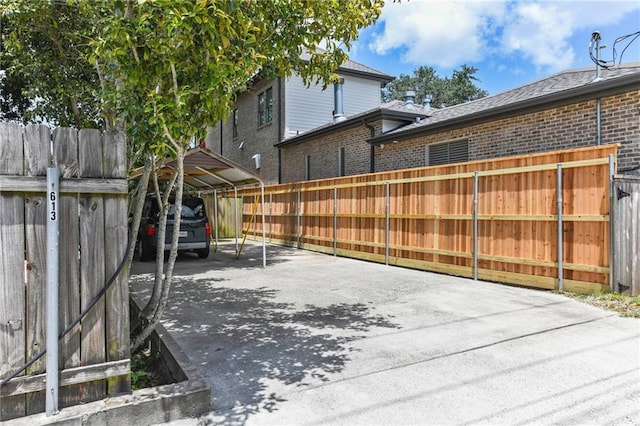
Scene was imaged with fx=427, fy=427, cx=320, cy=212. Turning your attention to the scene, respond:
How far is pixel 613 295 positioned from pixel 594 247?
74 cm

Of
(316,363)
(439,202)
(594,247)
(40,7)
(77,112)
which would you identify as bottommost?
(316,363)

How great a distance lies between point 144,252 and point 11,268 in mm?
9204

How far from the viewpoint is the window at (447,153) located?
10.4 metres

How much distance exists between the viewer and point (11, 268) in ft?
8.18

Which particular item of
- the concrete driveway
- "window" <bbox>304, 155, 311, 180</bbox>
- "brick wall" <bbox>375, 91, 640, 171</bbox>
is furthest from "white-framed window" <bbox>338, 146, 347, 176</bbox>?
the concrete driveway

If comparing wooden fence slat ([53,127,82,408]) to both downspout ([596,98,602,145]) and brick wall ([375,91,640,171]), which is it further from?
downspout ([596,98,602,145])

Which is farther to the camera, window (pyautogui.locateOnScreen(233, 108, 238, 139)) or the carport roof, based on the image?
window (pyautogui.locateOnScreen(233, 108, 238, 139))

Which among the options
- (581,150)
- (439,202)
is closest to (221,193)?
(439,202)

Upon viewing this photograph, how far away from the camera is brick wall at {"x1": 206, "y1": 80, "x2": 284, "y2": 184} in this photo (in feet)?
64.4

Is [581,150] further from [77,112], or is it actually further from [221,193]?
[221,193]

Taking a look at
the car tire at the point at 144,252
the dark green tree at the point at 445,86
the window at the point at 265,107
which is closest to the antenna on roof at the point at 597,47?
the car tire at the point at 144,252

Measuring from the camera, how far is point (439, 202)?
8.98m

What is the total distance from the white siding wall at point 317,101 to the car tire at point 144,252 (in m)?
9.28

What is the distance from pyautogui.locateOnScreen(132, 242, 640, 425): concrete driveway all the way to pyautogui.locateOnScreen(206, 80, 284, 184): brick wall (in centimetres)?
1296
